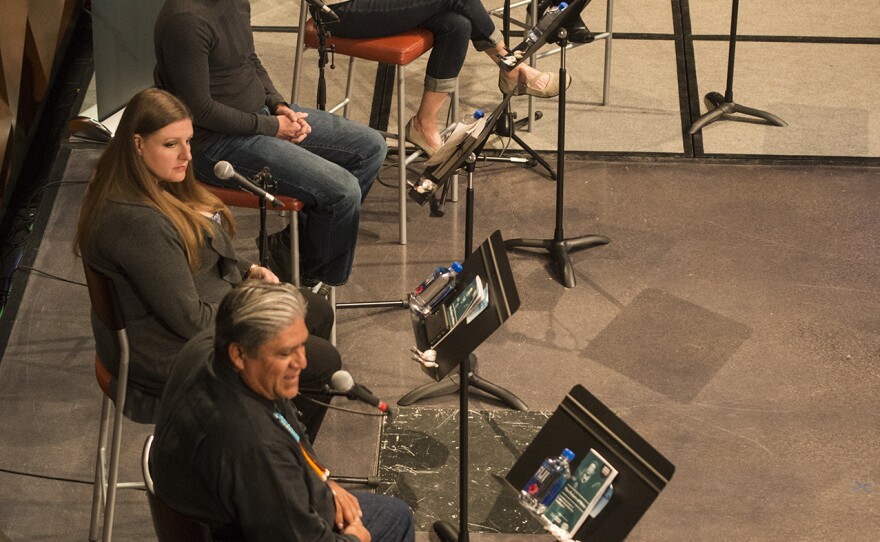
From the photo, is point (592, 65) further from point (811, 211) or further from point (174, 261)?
point (174, 261)

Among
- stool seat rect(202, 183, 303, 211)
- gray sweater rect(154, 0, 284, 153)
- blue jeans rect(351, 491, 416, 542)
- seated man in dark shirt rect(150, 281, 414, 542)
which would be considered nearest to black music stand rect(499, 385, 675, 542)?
blue jeans rect(351, 491, 416, 542)

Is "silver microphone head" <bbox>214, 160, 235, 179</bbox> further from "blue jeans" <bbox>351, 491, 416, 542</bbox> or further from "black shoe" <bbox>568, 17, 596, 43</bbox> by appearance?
"black shoe" <bbox>568, 17, 596, 43</bbox>

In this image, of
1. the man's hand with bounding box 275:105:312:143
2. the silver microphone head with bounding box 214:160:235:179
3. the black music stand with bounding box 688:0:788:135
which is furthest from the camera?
the black music stand with bounding box 688:0:788:135

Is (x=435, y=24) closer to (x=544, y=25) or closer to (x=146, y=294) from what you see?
(x=544, y=25)

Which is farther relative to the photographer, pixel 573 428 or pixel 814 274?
pixel 814 274

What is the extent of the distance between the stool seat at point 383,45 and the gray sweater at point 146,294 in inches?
53.7

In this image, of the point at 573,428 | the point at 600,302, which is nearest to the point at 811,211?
the point at 600,302

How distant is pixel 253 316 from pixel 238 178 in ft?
2.41

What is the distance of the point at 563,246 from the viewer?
4363 millimetres

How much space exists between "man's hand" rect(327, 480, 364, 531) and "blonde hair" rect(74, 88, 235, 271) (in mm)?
798

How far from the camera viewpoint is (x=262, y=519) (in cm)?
223

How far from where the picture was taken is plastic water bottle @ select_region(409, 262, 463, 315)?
9.66 feet

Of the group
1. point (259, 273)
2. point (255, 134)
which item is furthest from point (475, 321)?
point (255, 134)

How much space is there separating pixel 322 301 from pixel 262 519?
54.5 inches
